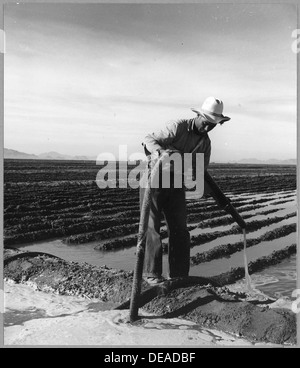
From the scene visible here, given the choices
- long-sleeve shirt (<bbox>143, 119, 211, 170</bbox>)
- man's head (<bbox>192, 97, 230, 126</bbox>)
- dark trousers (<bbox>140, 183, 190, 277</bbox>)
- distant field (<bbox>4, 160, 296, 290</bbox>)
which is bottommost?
distant field (<bbox>4, 160, 296, 290</bbox>)

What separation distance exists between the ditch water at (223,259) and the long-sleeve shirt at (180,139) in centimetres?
95

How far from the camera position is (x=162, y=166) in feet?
9.97

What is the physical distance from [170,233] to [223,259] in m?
1.81

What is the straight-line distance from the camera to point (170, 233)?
3.37 metres

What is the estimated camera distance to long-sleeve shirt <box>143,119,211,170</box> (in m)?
3.07

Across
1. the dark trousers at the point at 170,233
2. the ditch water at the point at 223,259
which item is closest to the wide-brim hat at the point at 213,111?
the dark trousers at the point at 170,233

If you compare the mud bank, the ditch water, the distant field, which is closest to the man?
the mud bank

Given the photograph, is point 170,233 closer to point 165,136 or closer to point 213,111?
point 165,136

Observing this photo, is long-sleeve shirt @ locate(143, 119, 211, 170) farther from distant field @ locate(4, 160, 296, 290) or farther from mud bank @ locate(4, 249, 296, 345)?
distant field @ locate(4, 160, 296, 290)

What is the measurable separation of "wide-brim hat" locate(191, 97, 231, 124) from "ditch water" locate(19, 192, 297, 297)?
3.65 ft

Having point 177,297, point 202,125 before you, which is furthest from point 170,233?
point 202,125

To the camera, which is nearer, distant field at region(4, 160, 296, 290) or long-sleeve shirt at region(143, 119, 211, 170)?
long-sleeve shirt at region(143, 119, 211, 170)

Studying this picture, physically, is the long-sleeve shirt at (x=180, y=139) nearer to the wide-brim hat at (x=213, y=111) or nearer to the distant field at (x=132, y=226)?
the wide-brim hat at (x=213, y=111)

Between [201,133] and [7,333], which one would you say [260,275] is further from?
[7,333]
